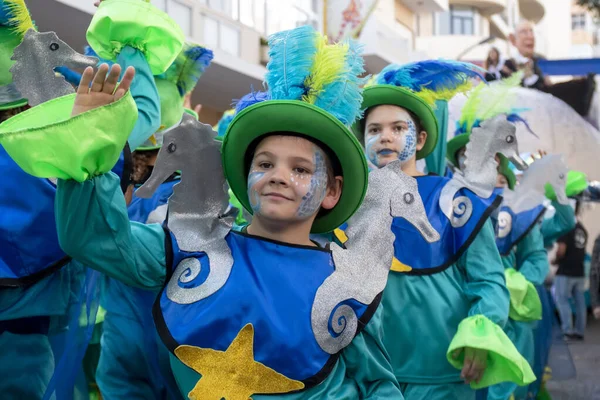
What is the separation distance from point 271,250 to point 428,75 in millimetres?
2049

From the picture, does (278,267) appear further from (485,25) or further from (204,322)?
(485,25)

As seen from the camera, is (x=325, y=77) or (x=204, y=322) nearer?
(x=204, y=322)

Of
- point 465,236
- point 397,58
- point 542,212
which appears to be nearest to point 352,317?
point 465,236

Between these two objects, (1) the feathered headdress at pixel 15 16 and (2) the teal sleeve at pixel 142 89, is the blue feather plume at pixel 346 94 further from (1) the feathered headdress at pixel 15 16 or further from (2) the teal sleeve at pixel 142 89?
(1) the feathered headdress at pixel 15 16

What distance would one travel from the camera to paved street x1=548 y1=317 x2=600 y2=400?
7439 mm

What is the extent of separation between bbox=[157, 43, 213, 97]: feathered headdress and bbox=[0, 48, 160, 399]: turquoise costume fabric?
1.48m

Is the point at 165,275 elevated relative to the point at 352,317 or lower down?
elevated

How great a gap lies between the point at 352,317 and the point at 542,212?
4054mm

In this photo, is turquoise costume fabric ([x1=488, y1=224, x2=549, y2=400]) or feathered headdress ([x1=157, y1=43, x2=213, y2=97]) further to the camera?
turquoise costume fabric ([x1=488, y1=224, x2=549, y2=400])

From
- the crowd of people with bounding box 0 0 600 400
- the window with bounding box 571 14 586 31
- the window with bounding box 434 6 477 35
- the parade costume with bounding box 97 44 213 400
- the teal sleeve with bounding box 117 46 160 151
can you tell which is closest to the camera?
the crowd of people with bounding box 0 0 600 400

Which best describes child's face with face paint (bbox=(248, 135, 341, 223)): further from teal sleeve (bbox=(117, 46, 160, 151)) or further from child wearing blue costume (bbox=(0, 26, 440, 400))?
teal sleeve (bbox=(117, 46, 160, 151))

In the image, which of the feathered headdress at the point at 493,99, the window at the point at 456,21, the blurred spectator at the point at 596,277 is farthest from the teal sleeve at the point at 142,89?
the window at the point at 456,21

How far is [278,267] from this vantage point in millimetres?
2602

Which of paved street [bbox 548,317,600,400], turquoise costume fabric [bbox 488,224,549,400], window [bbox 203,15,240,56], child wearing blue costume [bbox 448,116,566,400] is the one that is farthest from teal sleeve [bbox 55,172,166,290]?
window [bbox 203,15,240,56]
